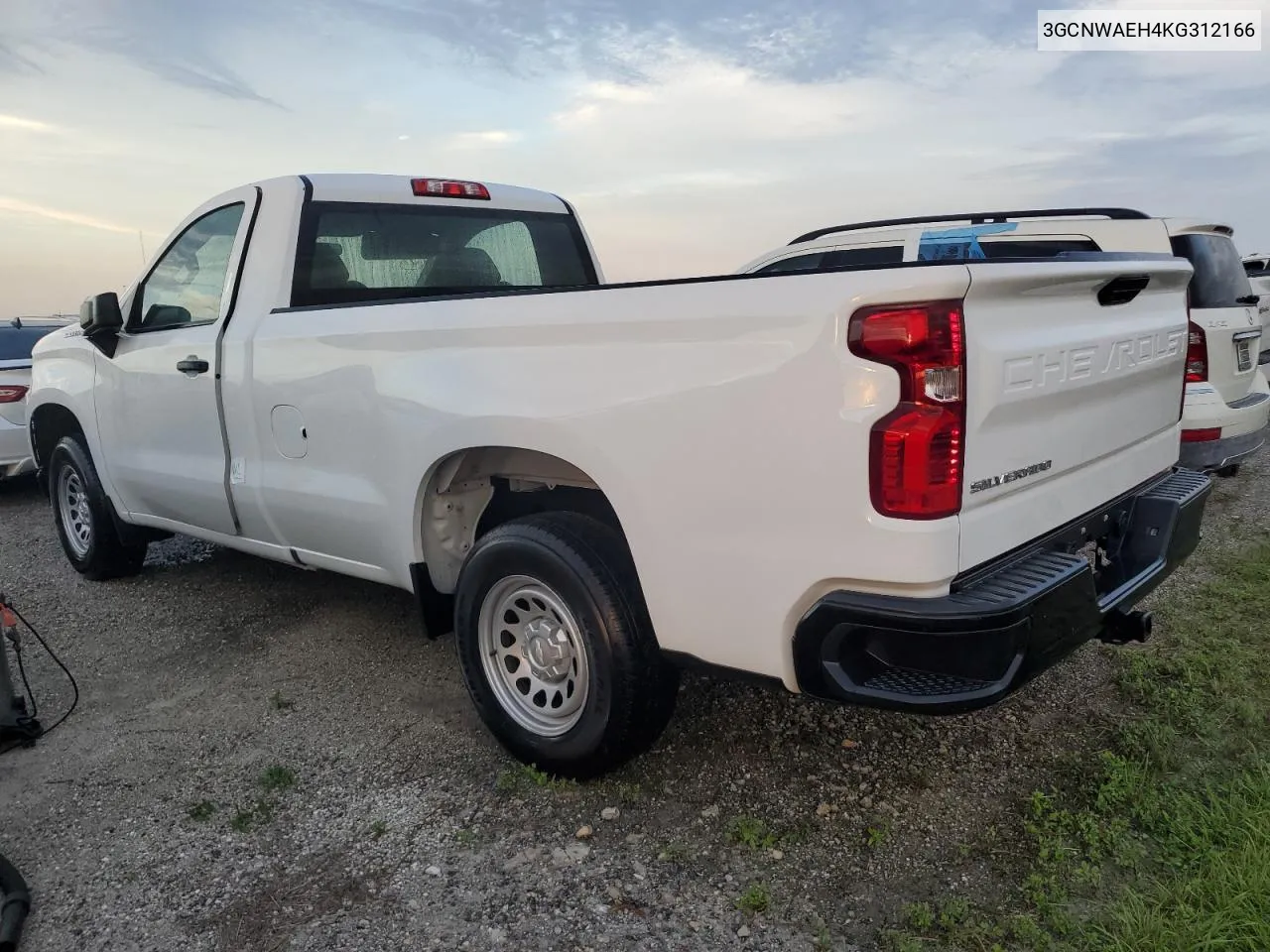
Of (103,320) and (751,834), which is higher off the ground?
(103,320)

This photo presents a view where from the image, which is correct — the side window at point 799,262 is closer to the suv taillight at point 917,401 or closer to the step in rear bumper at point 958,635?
the step in rear bumper at point 958,635

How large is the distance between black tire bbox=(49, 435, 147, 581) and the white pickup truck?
3.77 feet

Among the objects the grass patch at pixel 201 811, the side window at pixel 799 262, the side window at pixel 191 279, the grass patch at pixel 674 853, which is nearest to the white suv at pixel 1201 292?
the side window at pixel 799 262

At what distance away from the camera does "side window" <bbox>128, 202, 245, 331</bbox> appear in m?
4.33

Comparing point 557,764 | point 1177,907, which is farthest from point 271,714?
point 1177,907

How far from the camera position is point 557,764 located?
10.2ft

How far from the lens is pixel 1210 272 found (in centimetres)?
560

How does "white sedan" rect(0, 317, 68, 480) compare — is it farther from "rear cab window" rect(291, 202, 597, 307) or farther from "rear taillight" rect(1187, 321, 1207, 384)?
"rear taillight" rect(1187, 321, 1207, 384)

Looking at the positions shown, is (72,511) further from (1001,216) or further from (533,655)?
(1001,216)

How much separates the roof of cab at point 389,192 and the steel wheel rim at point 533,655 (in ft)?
6.74

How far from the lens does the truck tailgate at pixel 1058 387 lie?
7.48 ft

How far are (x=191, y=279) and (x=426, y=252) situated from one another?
1.12 meters

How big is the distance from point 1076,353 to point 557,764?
1937 mm

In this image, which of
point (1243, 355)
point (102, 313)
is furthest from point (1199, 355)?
point (102, 313)
